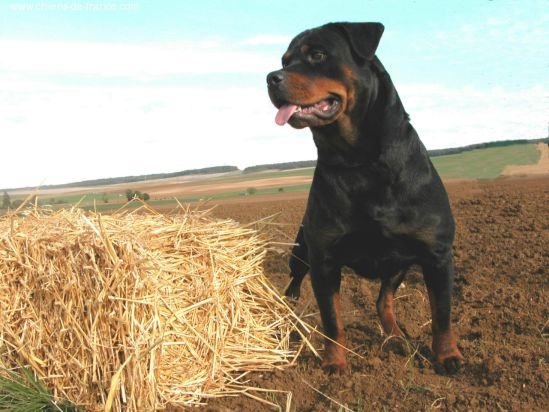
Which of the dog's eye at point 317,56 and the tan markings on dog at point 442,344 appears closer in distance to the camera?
the dog's eye at point 317,56

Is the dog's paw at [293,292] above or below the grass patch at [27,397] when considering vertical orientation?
above

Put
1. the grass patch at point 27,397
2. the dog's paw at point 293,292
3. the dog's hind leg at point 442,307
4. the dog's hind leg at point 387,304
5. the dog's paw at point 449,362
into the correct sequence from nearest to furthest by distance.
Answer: the grass patch at point 27,397 < the dog's paw at point 449,362 < the dog's hind leg at point 442,307 < the dog's hind leg at point 387,304 < the dog's paw at point 293,292

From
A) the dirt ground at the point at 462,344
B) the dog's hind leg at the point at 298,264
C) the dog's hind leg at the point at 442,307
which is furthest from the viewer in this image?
the dog's hind leg at the point at 298,264

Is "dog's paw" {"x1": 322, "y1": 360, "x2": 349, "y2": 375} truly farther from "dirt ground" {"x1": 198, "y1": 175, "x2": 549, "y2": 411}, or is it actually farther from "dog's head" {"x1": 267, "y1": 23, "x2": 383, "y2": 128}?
"dog's head" {"x1": 267, "y1": 23, "x2": 383, "y2": 128}

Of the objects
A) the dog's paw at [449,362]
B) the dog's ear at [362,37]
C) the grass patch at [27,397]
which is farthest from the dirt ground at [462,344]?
the dog's ear at [362,37]

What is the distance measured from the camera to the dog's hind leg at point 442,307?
13.0ft

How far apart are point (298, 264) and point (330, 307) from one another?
0.88 meters

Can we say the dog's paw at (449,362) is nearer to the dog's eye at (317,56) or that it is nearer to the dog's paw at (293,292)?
the dog's paw at (293,292)

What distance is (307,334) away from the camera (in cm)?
473

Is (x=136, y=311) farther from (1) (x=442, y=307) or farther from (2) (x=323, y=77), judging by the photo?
(1) (x=442, y=307)

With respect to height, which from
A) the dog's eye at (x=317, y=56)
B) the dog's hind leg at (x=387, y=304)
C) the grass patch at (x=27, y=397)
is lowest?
the grass patch at (x=27, y=397)

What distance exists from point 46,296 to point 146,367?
1042 mm

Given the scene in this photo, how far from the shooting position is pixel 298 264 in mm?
4910

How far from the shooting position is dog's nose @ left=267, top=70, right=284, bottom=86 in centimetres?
365
